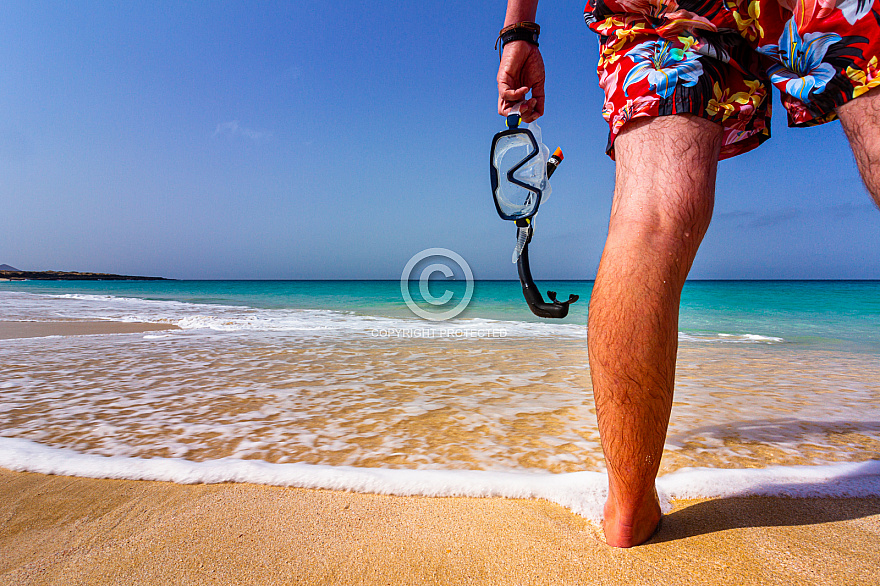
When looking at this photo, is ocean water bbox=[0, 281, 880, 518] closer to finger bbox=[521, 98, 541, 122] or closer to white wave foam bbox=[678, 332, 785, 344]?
finger bbox=[521, 98, 541, 122]

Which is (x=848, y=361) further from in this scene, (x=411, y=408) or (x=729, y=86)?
(x=729, y=86)

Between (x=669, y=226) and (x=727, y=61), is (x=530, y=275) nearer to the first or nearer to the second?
(x=669, y=226)

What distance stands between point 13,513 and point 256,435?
76 cm

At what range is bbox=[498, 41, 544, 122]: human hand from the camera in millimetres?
1310

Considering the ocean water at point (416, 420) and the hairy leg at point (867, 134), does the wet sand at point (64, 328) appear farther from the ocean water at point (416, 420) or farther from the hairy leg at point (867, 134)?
the hairy leg at point (867, 134)

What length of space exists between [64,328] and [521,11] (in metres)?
7.09

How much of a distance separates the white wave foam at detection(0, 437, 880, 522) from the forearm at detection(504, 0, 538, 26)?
1.36m

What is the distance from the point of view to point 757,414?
2184mm

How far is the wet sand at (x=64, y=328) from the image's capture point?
5293 mm

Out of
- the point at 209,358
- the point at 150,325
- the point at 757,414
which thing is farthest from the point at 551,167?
the point at 150,325

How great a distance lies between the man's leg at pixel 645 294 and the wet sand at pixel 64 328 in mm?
6317

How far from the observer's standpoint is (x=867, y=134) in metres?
0.75

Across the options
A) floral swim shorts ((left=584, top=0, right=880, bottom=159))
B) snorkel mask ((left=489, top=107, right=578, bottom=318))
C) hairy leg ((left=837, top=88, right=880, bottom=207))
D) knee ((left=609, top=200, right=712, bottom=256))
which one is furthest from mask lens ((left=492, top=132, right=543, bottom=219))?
hairy leg ((left=837, top=88, right=880, bottom=207))

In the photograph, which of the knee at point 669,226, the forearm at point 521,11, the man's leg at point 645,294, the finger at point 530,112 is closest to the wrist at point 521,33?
the forearm at point 521,11
